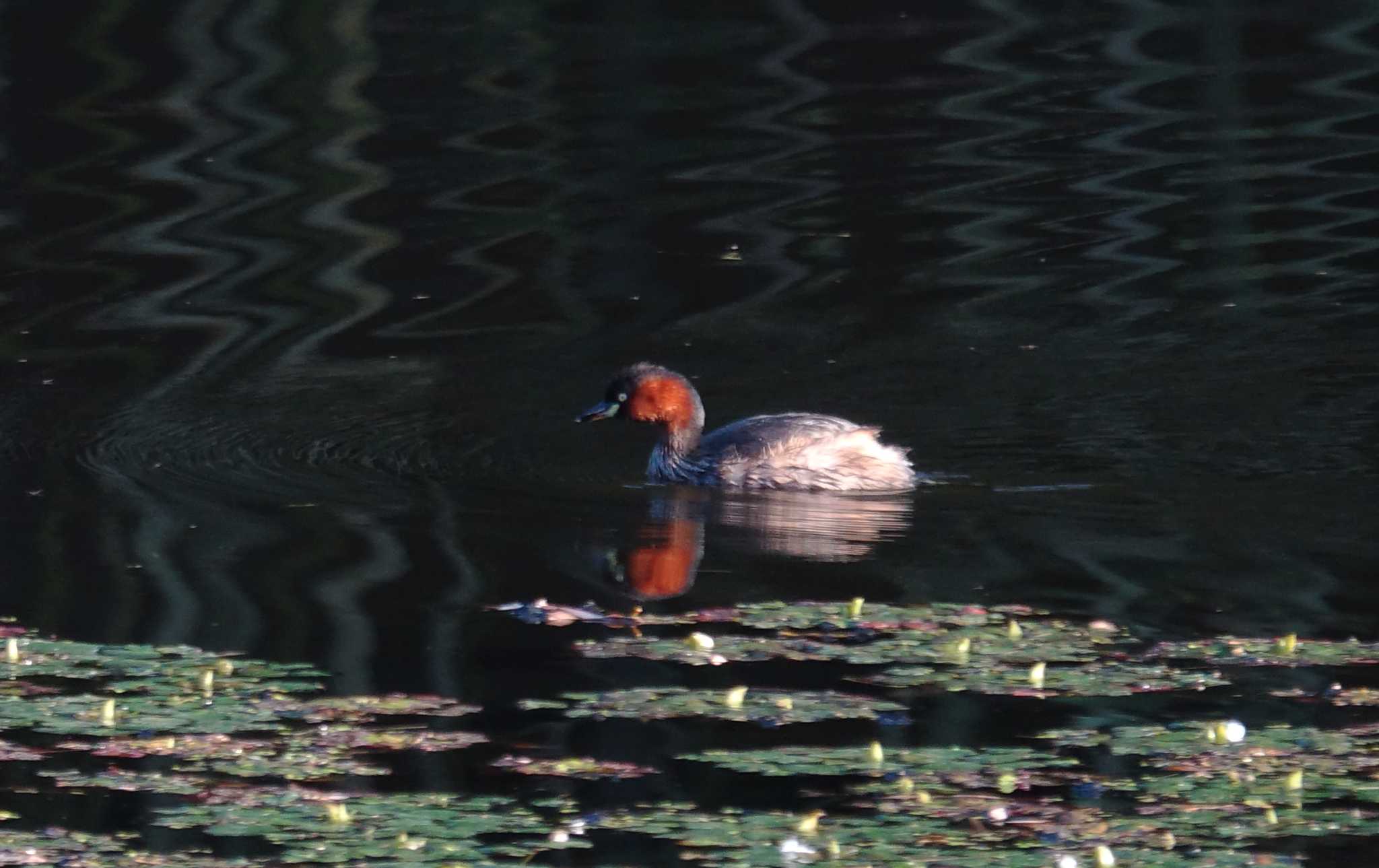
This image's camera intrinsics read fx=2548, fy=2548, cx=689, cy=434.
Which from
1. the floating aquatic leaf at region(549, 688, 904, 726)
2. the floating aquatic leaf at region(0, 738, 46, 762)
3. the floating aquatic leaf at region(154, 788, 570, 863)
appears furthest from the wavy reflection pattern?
the floating aquatic leaf at region(154, 788, 570, 863)

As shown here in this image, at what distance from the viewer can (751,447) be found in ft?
36.3

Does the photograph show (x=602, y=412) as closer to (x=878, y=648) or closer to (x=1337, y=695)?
(x=878, y=648)

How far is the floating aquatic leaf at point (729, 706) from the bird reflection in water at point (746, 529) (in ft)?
4.66

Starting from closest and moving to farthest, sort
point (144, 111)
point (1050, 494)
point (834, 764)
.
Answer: point (834, 764), point (1050, 494), point (144, 111)

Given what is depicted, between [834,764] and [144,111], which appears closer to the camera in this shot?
[834,764]

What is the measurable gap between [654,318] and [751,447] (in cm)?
360

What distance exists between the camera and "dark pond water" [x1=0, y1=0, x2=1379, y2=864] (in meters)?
8.66

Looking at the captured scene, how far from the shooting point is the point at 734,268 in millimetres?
15758

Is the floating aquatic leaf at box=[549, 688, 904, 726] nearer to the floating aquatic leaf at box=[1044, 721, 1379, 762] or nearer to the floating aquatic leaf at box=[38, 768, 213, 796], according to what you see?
the floating aquatic leaf at box=[1044, 721, 1379, 762]

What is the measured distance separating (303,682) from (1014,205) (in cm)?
1095

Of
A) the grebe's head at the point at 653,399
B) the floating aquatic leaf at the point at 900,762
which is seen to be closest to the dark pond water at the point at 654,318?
the floating aquatic leaf at the point at 900,762

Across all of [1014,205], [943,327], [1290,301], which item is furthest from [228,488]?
[1014,205]

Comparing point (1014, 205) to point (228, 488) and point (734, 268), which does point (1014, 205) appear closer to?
point (734, 268)

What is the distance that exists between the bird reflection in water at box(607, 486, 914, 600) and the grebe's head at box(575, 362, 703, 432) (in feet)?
1.73
